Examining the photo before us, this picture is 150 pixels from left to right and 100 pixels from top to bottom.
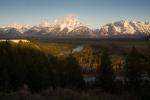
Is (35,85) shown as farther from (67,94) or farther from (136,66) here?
(67,94)

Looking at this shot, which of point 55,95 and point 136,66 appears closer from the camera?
point 55,95

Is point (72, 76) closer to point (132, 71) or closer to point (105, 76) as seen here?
Result: point (105, 76)

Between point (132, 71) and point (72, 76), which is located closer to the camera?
point (132, 71)

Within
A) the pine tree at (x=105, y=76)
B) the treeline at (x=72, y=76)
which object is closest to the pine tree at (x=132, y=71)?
the treeline at (x=72, y=76)

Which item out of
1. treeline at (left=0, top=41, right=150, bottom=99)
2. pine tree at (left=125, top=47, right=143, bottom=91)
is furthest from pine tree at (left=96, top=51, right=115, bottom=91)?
pine tree at (left=125, top=47, right=143, bottom=91)

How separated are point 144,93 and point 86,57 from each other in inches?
4599

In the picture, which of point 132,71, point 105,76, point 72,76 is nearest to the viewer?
point 105,76

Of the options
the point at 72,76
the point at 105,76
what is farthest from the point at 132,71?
the point at 72,76

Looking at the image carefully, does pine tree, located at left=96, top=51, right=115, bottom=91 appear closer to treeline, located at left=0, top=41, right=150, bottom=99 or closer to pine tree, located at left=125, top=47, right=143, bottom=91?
treeline, located at left=0, top=41, right=150, bottom=99

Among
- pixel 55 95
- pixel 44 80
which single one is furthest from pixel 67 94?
pixel 44 80

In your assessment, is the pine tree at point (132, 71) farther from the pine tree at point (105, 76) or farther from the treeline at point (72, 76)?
the pine tree at point (105, 76)

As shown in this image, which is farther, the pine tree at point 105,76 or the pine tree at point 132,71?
the pine tree at point 132,71

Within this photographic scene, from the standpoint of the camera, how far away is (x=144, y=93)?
82.2 ft

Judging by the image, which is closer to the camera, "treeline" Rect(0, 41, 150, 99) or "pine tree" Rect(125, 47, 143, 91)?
"treeline" Rect(0, 41, 150, 99)
